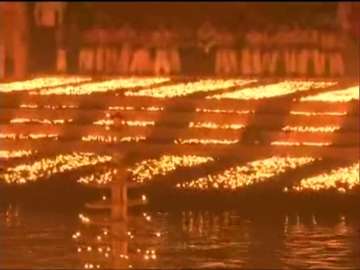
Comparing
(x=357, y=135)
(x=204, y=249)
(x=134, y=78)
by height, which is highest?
(x=134, y=78)

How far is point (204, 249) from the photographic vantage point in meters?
12.1

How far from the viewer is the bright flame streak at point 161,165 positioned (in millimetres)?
15855

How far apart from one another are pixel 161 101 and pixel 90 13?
27.9ft

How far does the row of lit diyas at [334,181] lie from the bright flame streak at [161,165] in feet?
4.91

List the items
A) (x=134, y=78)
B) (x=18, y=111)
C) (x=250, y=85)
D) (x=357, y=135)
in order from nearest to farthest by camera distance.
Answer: (x=357, y=135), (x=18, y=111), (x=250, y=85), (x=134, y=78)

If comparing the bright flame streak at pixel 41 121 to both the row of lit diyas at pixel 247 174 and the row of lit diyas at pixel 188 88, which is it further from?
the row of lit diyas at pixel 247 174

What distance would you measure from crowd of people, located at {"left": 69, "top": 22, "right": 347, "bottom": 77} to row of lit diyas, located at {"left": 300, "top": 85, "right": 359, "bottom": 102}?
4242 mm

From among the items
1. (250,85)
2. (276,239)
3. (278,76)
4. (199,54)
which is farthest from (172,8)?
(276,239)

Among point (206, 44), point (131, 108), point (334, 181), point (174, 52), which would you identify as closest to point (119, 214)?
point (334, 181)

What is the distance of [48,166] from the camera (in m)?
16.5

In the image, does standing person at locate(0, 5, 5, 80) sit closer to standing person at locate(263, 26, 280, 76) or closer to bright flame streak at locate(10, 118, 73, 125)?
standing person at locate(263, 26, 280, 76)

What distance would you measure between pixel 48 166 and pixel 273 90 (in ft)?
16.6

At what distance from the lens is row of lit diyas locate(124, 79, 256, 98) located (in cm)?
1966

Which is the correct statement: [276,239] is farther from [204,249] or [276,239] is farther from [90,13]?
[90,13]
